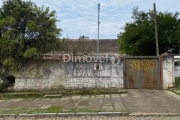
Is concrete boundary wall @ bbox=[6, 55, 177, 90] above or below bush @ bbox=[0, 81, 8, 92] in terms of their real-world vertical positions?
above

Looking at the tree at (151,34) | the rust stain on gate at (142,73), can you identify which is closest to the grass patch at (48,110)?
the rust stain on gate at (142,73)

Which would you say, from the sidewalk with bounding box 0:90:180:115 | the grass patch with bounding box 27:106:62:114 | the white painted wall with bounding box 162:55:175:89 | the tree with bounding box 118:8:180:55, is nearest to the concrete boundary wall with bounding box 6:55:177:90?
the white painted wall with bounding box 162:55:175:89

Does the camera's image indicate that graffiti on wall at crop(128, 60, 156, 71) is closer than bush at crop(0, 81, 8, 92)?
No

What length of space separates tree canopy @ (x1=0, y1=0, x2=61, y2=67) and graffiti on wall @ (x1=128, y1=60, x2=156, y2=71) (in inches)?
175

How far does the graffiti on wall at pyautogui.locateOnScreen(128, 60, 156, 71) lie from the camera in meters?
13.4

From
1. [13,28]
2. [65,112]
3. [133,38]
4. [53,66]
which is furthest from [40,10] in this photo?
[133,38]

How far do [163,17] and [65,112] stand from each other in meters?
19.1

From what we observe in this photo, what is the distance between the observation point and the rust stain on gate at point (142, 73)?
526 inches

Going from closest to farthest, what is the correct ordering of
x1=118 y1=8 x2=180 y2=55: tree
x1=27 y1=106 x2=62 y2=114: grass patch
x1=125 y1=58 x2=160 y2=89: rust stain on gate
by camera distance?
x1=27 y1=106 x2=62 y2=114: grass patch < x1=125 y1=58 x2=160 y2=89: rust stain on gate < x1=118 y1=8 x2=180 y2=55: tree

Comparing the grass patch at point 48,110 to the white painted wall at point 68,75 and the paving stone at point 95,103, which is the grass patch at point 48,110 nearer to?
the paving stone at point 95,103

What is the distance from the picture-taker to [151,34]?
23141 millimetres

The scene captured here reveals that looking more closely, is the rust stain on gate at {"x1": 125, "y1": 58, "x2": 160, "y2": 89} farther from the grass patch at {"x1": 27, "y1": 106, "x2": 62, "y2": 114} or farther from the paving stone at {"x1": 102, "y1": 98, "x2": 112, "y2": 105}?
the grass patch at {"x1": 27, "y1": 106, "x2": 62, "y2": 114}

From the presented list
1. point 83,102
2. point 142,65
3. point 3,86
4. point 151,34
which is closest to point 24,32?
point 3,86

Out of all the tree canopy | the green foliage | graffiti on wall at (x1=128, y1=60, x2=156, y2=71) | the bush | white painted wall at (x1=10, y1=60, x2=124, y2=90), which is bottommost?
the bush
